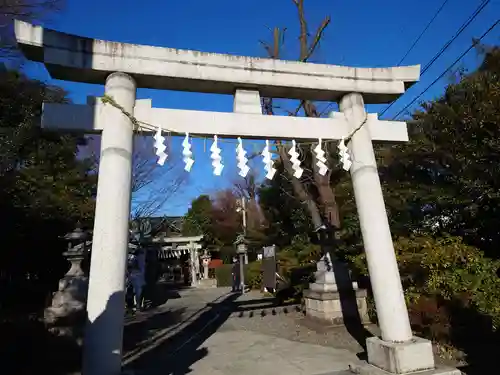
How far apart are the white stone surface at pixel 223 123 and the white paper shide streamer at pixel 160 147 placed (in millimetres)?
134

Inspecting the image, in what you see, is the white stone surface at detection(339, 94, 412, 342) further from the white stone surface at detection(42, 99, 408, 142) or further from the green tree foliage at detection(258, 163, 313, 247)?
the green tree foliage at detection(258, 163, 313, 247)

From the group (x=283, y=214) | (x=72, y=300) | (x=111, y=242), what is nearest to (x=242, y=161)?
(x=111, y=242)

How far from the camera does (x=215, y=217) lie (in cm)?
3369

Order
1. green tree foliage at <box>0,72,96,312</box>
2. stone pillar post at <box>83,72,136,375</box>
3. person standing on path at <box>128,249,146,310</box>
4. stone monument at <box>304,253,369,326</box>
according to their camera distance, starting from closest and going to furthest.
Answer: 1. stone pillar post at <box>83,72,136,375</box>
2. stone monument at <box>304,253,369,326</box>
3. green tree foliage at <box>0,72,96,312</box>
4. person standing on path at <box>128,249,146,310</box>

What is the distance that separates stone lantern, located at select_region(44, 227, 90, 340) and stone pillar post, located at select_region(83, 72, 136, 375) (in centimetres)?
362

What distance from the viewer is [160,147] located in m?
4.07

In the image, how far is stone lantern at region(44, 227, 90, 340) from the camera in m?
7.04

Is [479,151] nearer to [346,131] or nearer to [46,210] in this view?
[346,131]

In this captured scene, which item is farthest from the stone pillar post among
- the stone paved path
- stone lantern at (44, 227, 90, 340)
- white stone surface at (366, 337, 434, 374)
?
stone lantern at (44, 227, 90, 340)

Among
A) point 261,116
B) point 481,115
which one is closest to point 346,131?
point 261,116

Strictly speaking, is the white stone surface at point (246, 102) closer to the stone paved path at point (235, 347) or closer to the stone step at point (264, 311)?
the stone paved path at point (235, 347)

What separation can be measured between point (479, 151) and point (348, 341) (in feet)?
14.7

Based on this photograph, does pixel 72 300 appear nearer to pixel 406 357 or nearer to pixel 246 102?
pixel 246 102

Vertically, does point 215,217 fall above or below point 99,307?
above
